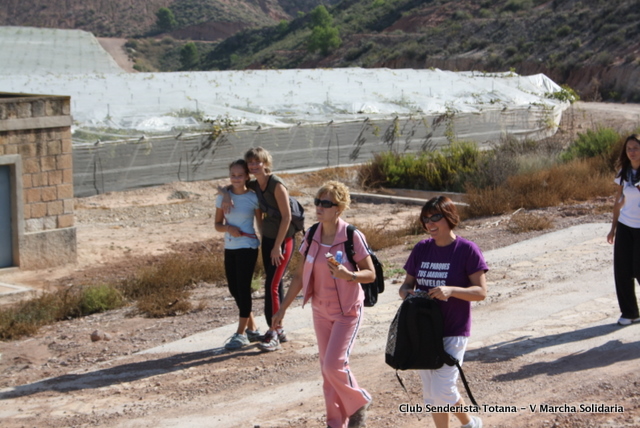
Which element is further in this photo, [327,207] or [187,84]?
[187,84]

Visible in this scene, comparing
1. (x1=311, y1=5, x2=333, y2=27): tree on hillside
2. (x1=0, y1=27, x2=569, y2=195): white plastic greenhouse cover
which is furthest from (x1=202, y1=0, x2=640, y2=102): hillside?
(x1=0, y1=27, x2=569, y2=195): white plastic greenhouse cover

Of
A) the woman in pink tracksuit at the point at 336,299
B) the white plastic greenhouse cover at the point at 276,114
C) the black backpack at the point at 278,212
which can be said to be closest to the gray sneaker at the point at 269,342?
the black backpack at the point at 278,212

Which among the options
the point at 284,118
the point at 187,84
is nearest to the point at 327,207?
the point at 284,118

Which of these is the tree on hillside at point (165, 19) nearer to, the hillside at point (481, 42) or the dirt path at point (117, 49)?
the dirt path at point (117, 49)

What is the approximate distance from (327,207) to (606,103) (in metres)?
35.0

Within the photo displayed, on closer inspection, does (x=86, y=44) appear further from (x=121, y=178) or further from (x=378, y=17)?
(x=378, y=17)

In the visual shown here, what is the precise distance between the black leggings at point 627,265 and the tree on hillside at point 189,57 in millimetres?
71752

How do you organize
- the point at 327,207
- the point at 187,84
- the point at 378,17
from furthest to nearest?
the point at 378,17
the point at 187,84
the point at 327,207

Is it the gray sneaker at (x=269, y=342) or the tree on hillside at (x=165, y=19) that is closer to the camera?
the gray sneaker at (x=269, y=342)

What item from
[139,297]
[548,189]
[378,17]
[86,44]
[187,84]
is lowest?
[139,297]

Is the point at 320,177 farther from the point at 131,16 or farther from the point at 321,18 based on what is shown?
the point at 131,16

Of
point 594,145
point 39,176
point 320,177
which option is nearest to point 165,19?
point 320,177

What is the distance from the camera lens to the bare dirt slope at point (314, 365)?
5.15 meters

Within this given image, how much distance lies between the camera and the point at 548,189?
13344mm
